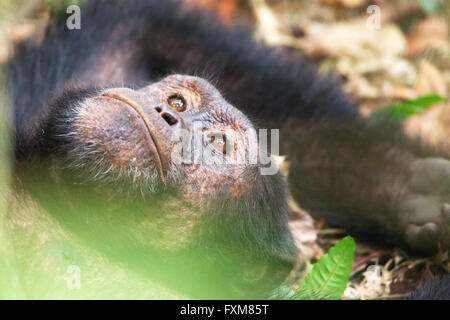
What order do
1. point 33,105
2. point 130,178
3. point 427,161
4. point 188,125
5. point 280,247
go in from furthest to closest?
point 427,161 < point 33,105 < point 280,247 < point 188,125 < point 130,178

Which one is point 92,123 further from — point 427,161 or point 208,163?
Answer: point 427,161

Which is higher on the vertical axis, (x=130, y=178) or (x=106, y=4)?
(x=106, y=4)

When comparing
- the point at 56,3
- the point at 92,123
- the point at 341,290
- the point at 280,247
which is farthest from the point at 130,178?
the point at 56,3

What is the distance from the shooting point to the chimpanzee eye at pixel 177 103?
2523mm

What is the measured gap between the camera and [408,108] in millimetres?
3818

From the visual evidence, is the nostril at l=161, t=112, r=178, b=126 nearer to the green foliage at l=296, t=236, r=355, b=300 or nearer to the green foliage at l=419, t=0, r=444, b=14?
the green foliage at l=296, t=236, r=355, b=300

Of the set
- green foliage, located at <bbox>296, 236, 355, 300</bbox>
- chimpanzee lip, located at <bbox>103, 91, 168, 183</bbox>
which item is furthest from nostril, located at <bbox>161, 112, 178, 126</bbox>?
green foliage, located at <bbox>296, 236, 355, 300</bbox>

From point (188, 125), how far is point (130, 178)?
33 centimetres

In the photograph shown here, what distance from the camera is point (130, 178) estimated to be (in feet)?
7.43

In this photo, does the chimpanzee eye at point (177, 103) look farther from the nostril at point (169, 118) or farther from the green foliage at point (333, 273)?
the green foliage at point (333, 273)

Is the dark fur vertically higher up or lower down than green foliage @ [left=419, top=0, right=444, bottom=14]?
lower down

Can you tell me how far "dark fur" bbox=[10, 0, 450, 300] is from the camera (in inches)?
143

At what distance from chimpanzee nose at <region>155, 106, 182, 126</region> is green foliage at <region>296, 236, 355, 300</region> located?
0.89 meters

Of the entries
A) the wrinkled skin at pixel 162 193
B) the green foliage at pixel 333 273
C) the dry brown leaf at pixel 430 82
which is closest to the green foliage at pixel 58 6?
the wrinkled skin at pixel 162 193
